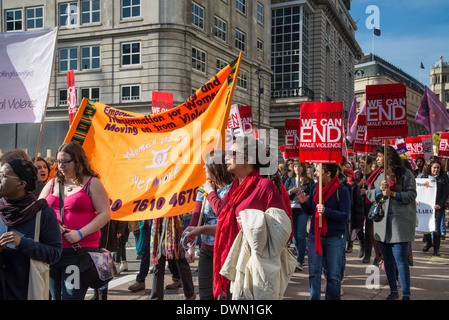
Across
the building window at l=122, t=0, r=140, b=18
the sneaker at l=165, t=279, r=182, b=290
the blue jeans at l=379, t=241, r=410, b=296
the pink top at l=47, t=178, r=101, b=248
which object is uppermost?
the building window at l=122, t=0, r=140, b=18

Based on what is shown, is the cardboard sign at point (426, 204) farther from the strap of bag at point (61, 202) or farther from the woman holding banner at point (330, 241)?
the strap of bag at point (61, 202)

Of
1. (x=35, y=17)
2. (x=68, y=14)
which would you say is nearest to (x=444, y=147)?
(x=68, y=14)

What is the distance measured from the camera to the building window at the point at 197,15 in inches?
1176

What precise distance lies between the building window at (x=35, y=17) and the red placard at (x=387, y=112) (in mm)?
29097

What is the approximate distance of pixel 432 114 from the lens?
1238 centimetres

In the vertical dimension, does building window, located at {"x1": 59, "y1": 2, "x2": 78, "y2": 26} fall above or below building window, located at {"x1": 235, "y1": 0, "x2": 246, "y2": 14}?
below

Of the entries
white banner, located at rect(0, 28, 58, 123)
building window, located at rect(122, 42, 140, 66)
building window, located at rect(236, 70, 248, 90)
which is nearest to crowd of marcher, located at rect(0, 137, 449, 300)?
white banner, located at rect(0, 28, 58, 123)

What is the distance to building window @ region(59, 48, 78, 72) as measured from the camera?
3025 centimetres

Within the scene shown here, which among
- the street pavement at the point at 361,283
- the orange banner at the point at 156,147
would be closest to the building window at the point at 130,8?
the street pavement at the point at 361,283

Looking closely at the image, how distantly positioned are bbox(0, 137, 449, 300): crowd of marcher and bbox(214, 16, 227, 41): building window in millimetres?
28539

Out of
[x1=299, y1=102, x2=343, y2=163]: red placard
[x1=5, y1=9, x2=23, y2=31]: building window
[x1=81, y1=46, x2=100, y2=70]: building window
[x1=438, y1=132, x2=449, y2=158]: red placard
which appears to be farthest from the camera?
[x1=5, y1=9, x2=23, y2=31]: building window

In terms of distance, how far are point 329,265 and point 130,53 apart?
26.1m

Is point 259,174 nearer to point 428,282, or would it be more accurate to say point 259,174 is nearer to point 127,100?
point 428,282

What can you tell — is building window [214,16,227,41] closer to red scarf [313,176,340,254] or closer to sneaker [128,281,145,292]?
sneaker [128,281,145,292]
